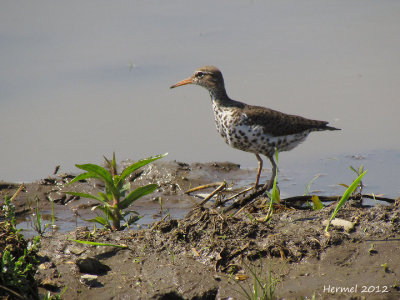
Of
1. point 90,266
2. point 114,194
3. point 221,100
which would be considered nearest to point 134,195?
point 114,194

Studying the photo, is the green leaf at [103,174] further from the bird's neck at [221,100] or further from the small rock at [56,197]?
the bird's neck at [221,100]

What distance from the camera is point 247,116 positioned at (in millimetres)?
6688

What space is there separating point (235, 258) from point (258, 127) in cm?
283

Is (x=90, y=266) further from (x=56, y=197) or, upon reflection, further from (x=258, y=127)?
(x=258, y=127)

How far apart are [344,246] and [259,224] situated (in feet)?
2.14

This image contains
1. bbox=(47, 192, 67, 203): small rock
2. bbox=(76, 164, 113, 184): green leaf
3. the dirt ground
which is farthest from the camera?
bbox=(47, 192, 67, 203): small rock

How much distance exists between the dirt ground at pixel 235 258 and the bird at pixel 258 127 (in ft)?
6.39

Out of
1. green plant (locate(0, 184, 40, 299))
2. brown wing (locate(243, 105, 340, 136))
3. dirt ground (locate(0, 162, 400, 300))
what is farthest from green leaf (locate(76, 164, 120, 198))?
brown wing (locate(243, 105, 340, 136))

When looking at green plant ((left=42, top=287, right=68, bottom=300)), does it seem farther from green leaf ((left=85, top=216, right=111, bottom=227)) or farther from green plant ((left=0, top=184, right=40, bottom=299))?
green leaf ((left=85, top=216, right=111, bottom=227))

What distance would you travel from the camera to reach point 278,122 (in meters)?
6.84

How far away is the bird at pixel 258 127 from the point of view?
6609 millimetres

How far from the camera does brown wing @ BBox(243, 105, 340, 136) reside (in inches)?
264

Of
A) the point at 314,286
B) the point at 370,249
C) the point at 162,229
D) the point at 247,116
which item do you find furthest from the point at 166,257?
the point at 247,116

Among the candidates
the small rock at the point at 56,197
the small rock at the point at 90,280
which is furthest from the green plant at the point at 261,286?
the small rock at the point at 56,197
